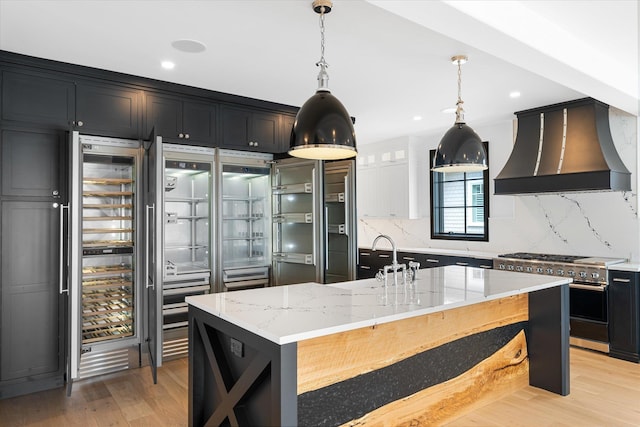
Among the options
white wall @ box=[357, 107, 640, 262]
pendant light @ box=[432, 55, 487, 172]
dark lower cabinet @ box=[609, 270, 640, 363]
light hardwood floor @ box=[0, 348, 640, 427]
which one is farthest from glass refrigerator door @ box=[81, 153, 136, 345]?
dark lower cabinet @ box=[609, 270, 640, 363]

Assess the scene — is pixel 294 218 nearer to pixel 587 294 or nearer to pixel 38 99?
pixel 38 99

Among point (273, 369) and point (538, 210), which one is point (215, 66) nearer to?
point (273, 369)

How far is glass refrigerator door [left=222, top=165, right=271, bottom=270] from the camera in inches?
181

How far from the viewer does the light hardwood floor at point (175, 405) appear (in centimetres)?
287

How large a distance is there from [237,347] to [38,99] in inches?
109

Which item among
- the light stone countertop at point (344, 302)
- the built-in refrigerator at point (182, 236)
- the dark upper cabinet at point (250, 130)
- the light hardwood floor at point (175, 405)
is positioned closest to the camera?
the light stone countertop at point (344, 302)

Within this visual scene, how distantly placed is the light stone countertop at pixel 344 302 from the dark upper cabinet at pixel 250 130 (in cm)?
219

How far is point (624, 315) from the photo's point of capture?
4.06m

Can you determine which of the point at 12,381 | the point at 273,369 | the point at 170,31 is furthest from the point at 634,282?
the point at 12,381

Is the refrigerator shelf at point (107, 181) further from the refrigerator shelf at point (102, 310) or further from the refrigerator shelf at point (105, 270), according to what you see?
the refrigerator shelf at point (102, 310)

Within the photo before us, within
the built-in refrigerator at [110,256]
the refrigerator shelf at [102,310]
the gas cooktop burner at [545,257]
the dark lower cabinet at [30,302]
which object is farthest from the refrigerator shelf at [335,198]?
the dark lower cabinet at [30,302]

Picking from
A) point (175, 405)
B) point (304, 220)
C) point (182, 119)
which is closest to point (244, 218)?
point (304, 220)

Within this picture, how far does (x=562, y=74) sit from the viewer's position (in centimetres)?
307

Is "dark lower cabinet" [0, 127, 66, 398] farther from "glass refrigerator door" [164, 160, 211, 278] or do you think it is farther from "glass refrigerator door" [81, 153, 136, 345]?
"glass refrigerator door" [164, 160, 211, 278]
